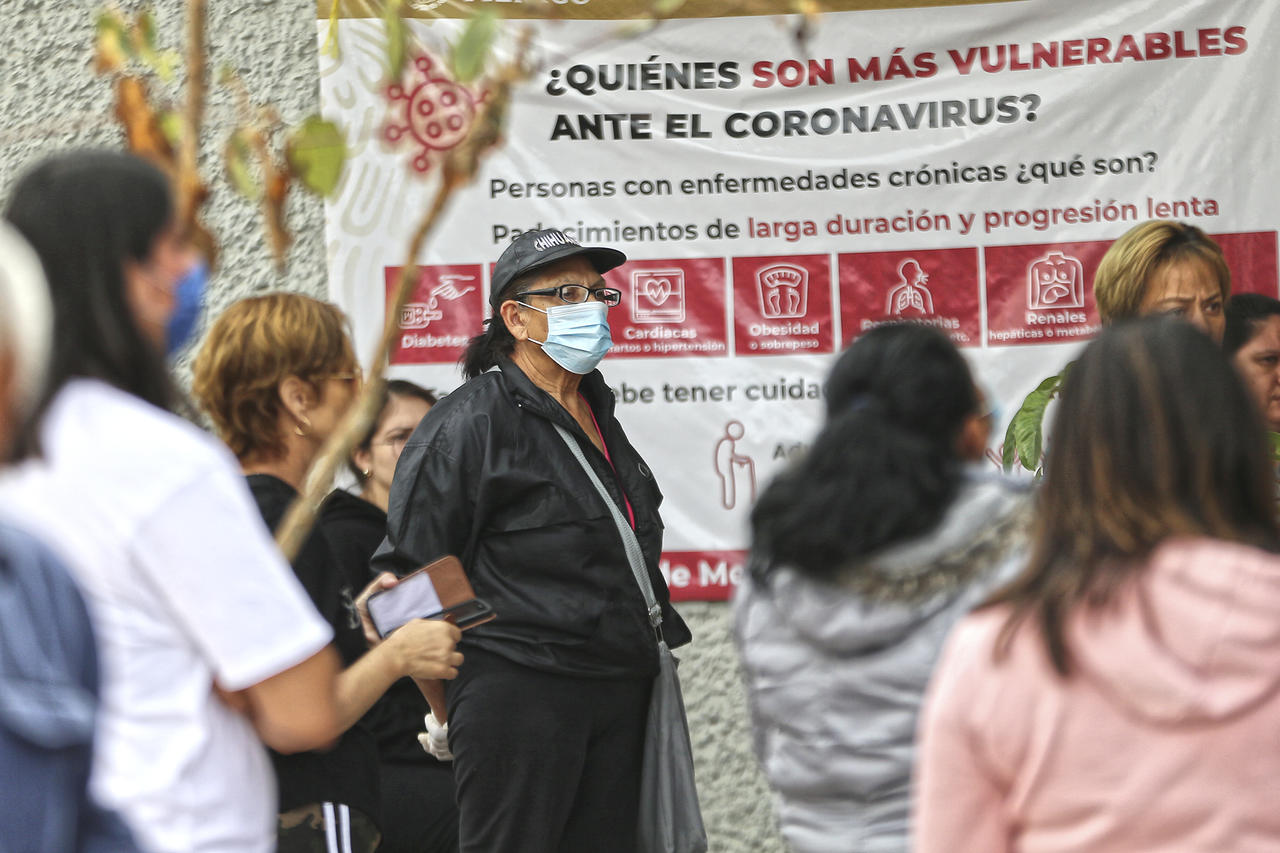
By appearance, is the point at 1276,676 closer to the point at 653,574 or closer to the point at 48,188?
the point at 48,188

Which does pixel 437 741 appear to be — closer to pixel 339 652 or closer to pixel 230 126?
pixel 339 652

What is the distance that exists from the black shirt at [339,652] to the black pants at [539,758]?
1062 millimetres

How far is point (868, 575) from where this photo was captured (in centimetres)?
203

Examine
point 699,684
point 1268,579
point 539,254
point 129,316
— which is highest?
point 539,254

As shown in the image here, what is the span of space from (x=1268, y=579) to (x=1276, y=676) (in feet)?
0.32

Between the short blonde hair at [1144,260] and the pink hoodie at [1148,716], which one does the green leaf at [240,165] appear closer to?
the pink hoodie at [1148,716]

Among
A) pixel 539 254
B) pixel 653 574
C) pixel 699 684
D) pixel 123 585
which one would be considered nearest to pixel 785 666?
pixel 123 585

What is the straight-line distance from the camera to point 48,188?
1.63m

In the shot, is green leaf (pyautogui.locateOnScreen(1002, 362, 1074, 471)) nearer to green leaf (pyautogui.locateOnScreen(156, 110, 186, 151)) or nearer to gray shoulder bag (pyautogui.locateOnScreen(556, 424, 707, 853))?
gray shoulder bag (pyautogui.locateOnScreen(556, 424, 707, 853))

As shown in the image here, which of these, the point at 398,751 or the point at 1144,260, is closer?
the point at 1144,260

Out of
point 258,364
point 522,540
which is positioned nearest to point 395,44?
point 258,364

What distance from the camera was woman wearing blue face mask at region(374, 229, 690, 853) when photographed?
11.6ft

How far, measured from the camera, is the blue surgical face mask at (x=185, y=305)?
1712 millimetres

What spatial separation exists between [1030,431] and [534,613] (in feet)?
4.00
